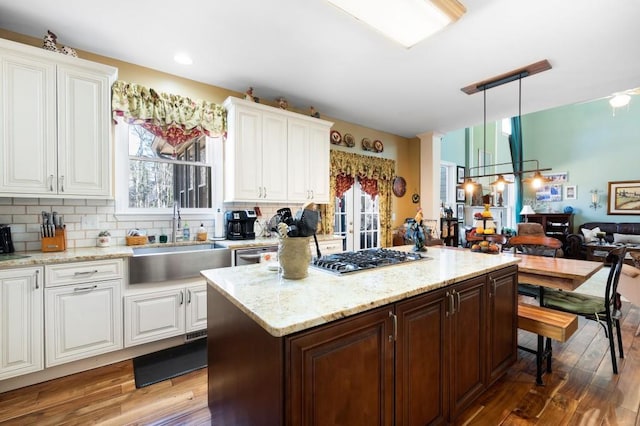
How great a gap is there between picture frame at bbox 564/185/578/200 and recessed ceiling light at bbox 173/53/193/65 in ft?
31.9

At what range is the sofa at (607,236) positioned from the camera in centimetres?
666

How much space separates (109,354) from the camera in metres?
2.38

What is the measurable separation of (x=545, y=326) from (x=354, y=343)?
67.3 inches

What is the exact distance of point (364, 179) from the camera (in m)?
4.72

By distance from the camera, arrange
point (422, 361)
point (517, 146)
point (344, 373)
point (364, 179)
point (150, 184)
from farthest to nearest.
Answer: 1. point (517, 146)
2. point (364, 179)
3. point (150, 184)
4. point (422, 361)
5. point (344, 373)

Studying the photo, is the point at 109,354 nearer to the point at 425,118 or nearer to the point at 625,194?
the point at 425,118

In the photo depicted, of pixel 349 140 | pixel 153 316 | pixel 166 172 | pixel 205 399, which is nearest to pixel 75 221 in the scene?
pixel 166 172

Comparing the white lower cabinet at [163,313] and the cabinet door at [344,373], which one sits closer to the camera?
the cabinet door at [344,373]

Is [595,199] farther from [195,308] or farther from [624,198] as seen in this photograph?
[195,308]

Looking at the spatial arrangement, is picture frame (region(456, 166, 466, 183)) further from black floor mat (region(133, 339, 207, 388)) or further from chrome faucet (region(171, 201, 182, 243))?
black floor mat (region(133, 339, 207, 388))

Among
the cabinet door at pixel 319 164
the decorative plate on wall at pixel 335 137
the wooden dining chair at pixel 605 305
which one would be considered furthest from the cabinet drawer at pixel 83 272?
the wooden dining chair at pixel 605 305

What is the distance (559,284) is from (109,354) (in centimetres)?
363

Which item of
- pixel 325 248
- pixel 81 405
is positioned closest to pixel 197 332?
pixel 81 405

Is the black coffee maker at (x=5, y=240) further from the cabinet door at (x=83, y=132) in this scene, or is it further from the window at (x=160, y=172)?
the window at (x=160, y=172)
